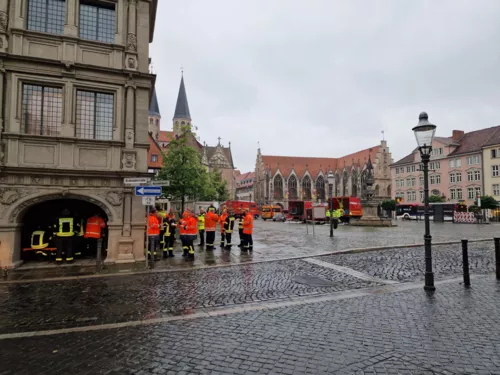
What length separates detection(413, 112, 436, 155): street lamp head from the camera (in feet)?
26.2

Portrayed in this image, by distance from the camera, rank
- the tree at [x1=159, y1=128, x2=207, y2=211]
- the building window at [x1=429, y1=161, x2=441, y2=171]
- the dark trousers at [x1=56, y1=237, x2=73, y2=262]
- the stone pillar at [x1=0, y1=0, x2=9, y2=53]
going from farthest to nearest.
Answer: the building window at [x1=429, y1=161, x2=441, y2=171], the tree at [x1=159, y1=128, x2=207, y2=211], the dark trousers at [x1=56, y1=237, x2=73, y2=262], the stone pillar at [x1=0, y1=0, x2=9, y2=53]

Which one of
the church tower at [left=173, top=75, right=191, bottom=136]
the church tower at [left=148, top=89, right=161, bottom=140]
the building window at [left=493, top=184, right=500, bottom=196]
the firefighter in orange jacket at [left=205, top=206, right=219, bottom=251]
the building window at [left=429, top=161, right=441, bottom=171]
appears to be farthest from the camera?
the church tower at [left=173, top=75, right=191, bottom=136]

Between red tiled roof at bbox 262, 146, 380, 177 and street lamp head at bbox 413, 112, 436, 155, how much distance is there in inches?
3463

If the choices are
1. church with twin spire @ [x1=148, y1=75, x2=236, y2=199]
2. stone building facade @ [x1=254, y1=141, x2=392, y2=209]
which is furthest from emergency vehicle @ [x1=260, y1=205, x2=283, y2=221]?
stone building facade @ [x1=254, y1=141, x2=392, y2=209]

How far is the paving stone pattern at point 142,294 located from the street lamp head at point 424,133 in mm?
3669

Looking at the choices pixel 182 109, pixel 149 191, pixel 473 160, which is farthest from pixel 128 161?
pixel 182 109

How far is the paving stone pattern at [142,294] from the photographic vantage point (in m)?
5.86

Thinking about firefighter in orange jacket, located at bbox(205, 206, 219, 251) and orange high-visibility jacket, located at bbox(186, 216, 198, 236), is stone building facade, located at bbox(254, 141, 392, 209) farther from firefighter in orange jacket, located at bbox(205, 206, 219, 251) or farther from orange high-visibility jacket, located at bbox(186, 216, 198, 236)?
orange high-visibility jacket, located at bbox(186, 216, 198, 236)

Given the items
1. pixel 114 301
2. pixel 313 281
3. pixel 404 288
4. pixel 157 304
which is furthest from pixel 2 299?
pixel 404 288

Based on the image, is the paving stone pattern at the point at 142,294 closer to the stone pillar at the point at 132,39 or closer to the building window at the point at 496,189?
the stone pillar at the point at 132,39

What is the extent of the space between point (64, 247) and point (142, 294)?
233 inches

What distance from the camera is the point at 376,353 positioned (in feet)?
13.9

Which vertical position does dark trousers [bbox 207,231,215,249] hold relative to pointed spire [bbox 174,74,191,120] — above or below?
below

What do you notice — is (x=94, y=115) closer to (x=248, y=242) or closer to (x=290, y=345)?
(x=248, y=242)
